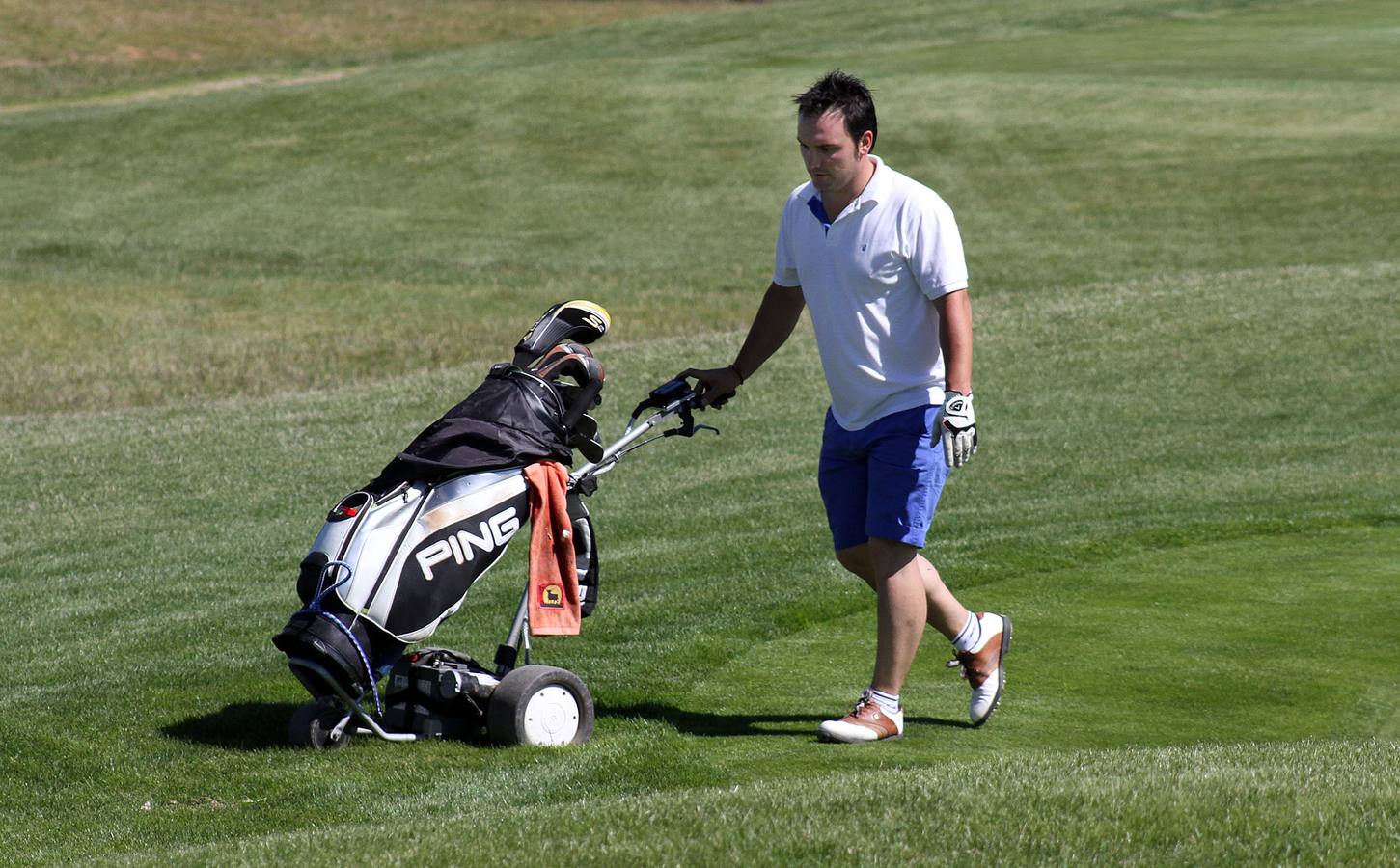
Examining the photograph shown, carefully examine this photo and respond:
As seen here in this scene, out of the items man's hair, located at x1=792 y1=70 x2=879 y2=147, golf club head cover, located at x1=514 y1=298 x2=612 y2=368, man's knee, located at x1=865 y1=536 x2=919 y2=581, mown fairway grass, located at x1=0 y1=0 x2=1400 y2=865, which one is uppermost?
man's hair, located at x1=792 y1=70 x2=879 y2=147

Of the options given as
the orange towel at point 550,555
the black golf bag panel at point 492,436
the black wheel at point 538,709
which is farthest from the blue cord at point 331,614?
the orange towel at point 550,555

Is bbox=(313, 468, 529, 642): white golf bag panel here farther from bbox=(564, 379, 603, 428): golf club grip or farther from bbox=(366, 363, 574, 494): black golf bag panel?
bbox=(564, 379, 603, 428): golf club grip

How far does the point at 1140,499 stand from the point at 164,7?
42.8 meters

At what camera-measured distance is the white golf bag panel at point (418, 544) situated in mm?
5414

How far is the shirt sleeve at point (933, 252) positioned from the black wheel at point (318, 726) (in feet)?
7.44

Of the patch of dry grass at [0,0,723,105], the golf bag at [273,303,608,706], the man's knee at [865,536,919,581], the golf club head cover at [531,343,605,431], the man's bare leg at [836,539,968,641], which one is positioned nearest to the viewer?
the golf bag at [273,303,608,706]

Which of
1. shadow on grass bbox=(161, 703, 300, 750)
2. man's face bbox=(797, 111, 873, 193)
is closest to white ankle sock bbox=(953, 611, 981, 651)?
man's face bbox=(797, 111, 873, 193)

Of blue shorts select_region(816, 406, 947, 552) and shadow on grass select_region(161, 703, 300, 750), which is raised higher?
blue shorts select_region(816, 406, 947, 552)

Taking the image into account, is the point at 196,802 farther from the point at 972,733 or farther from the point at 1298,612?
the point at 1298,612

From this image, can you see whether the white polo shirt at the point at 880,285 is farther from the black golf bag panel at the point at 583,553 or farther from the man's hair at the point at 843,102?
the black golf bag panel at the point at 583,553

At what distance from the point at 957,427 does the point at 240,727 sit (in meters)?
2.64

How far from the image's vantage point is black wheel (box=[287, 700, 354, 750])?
5.75 metres

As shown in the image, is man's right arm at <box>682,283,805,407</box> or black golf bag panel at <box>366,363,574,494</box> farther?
man's right arm at <box>682,283,805,407</box>

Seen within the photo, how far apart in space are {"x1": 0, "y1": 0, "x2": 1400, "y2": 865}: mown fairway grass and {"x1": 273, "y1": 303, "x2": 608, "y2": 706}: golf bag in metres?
0.39
